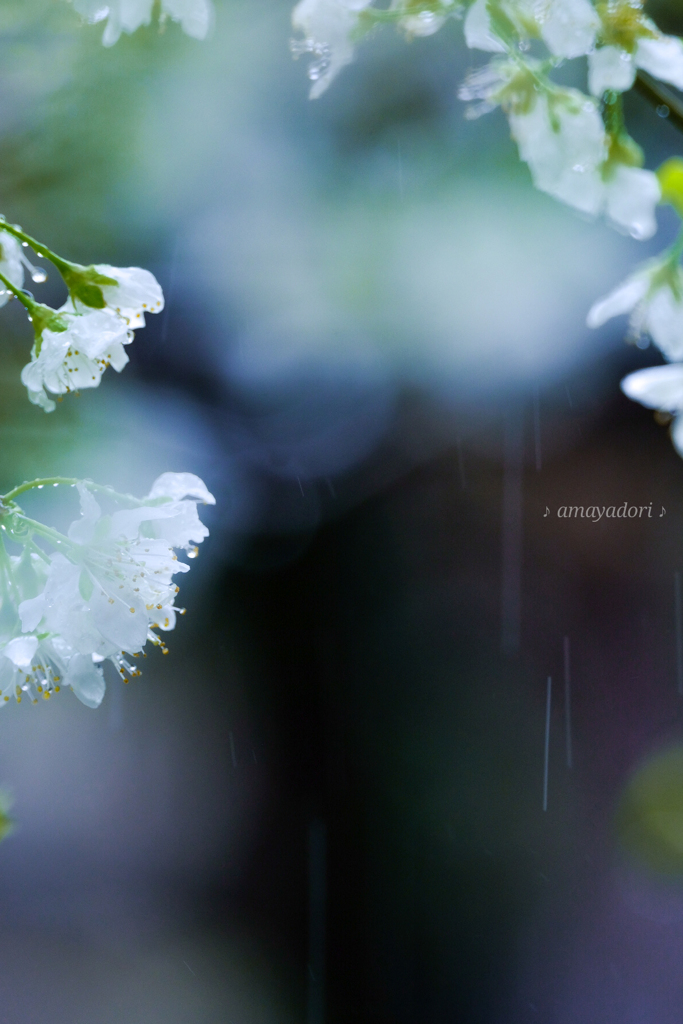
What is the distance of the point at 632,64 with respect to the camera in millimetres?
196

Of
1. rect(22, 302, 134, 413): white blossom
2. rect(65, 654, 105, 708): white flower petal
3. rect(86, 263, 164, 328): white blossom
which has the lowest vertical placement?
rect(65, 654, 105, 708): white flower petal

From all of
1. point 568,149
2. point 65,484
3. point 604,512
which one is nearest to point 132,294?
point 65,484

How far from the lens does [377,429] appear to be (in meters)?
1.41

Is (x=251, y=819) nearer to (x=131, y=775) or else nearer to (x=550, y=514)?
(x=131, y=775)

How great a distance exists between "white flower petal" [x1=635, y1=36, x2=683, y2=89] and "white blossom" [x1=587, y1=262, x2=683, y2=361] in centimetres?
5

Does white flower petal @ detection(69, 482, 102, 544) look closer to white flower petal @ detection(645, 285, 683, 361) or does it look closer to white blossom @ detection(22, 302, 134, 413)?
white blossom @ detection(22, 302, 134, 413)

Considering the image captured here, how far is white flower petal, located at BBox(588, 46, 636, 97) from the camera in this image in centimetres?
19

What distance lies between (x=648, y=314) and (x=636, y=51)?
0.08 metres

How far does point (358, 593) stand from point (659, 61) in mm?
1419

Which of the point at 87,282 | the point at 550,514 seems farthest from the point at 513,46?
the point at 550,514

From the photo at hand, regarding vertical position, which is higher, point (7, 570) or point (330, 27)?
point (330, 27)

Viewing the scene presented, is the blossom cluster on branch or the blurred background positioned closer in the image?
the blossom cluster on branch

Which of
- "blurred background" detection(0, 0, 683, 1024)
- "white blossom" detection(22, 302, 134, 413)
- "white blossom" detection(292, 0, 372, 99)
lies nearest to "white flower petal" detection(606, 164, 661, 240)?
"white blossom" detection(292, 0, 372, 99)

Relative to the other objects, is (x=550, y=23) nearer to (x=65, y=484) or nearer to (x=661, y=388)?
(x=661, y=388)
